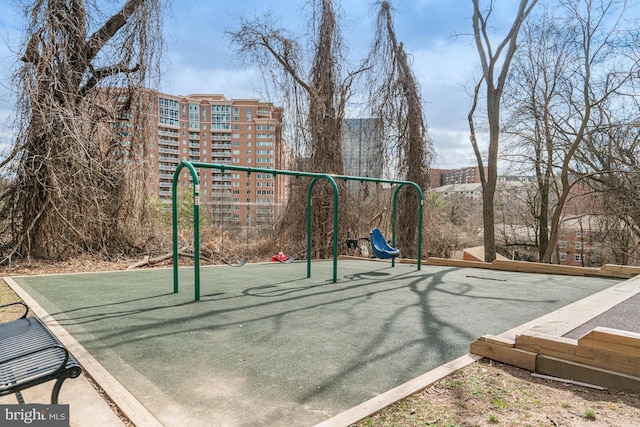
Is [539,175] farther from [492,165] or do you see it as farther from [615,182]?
[492,165]

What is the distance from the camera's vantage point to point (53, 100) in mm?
6633

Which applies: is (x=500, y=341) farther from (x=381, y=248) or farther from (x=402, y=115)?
(x=402, y=115)

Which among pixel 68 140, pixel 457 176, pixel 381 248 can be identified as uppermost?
pixel 457 176

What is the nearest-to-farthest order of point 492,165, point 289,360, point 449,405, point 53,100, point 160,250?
point 449,405, point 289,360, point 53,100, point 160,250, point 492,165

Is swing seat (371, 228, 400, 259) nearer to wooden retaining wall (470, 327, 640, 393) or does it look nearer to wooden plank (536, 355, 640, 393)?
wooden retaining wall (470, 327, 640, 393)

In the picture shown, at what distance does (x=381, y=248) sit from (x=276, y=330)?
12.5 feet

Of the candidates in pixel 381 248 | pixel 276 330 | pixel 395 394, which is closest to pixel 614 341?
pixel 395 394

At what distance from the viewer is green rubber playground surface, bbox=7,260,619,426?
6.72 feet

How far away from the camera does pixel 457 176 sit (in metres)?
27.4

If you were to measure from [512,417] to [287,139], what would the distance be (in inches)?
330

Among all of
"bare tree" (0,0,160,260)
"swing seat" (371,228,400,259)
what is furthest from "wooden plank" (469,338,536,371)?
"bare tree" (0,0,160,260)

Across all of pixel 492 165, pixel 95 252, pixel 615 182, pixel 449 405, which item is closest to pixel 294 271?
pixel 95 252

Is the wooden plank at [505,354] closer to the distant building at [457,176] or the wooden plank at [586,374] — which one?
the wooden plank at [586,374]

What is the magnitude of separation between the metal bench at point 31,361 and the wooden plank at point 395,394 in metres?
1.13
